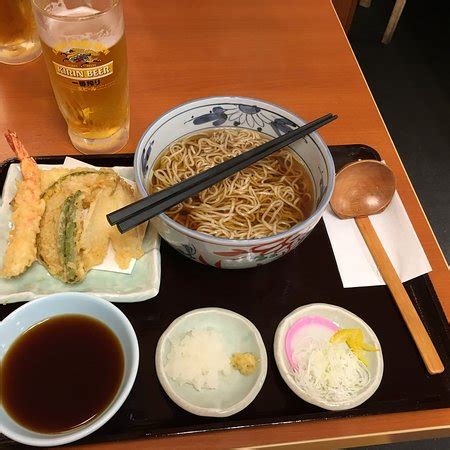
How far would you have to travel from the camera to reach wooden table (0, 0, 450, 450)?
4.69ft

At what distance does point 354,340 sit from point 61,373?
611mm

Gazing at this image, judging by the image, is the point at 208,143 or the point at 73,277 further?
the point at 208,143

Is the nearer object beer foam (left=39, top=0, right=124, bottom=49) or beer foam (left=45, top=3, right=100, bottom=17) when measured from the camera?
beer foam (left=39, top=0, right=124, bottom=49)

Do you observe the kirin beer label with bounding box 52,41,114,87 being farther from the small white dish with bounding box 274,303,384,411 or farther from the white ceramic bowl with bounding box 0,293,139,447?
the small white dish with bounding box 274,303,384,411

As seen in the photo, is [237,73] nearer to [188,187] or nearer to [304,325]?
[188,187]

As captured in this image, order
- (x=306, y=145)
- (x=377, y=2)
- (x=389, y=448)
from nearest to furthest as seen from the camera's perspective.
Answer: (x=306, y=145) → (x=389, y=448) → (x=377, y=2)

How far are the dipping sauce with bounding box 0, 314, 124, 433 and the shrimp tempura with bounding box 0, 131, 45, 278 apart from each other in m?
0.16

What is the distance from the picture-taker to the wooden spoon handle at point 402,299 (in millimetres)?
1021

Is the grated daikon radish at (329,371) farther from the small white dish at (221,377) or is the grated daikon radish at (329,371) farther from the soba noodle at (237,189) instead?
the soba noodle at (237,189)

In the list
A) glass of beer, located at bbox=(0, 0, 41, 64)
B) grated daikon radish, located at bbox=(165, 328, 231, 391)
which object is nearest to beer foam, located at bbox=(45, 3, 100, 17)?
glass of beer, located at bbox=(0, 0, 41, 64)

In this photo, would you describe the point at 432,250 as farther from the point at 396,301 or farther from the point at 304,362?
the point at 304,362

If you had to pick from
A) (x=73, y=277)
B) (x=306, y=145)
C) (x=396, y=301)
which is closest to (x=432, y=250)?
(x=396, y=301)

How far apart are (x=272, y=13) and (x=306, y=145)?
1.00 meters

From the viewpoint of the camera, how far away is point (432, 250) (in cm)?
125
